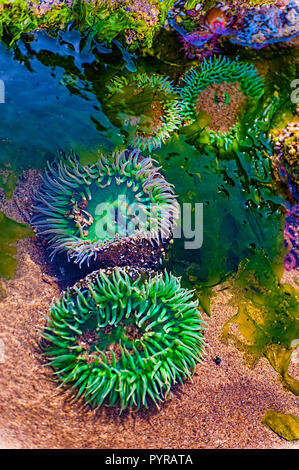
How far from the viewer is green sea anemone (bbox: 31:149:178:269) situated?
133 inches

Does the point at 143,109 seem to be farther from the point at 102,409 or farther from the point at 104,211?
the point at 102,409

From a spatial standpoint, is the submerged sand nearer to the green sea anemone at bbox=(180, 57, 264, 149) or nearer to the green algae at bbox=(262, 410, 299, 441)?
the green algae at bbox=(262, 410, 299, 441)

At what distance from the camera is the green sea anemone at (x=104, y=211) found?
3385mm

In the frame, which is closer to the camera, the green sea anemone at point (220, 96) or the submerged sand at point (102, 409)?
the submerged sand at point (102, 409)

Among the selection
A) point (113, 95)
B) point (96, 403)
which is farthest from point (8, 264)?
point (113, 95)

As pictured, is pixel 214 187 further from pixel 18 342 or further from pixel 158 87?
pixel 18 342

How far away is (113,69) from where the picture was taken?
13.2ft

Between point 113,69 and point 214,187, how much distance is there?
5.69ft

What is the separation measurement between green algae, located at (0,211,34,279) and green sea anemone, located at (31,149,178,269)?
136mm

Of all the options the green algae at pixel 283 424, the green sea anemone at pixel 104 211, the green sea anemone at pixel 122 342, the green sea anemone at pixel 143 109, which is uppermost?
the green sea anemone at pixel 143 109

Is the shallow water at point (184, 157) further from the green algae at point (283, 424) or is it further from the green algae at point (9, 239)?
the green algae at point (283, 424)

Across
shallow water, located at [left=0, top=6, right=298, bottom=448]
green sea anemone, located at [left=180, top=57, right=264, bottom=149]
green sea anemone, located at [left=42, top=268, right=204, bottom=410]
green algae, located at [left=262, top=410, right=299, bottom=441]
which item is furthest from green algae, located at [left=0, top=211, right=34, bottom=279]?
green algae, located at [left=262, top=410, right=299, bottom=441]

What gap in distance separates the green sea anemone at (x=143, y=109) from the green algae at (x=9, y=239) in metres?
1.43

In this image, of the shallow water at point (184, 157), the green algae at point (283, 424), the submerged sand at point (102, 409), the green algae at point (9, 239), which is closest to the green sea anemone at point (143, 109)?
the shallow water at point (184, 157)
